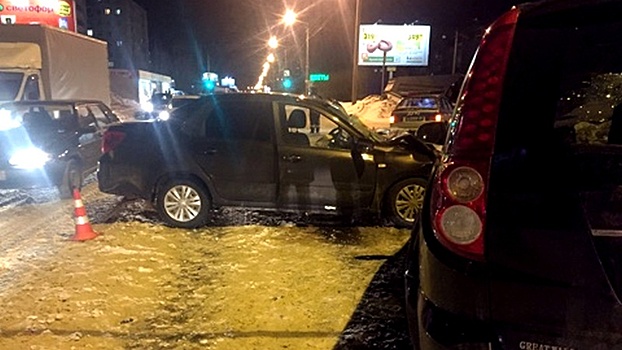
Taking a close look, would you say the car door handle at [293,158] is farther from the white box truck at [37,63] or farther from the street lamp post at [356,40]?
the street lamp post at [356,40]

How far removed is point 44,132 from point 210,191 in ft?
12.1

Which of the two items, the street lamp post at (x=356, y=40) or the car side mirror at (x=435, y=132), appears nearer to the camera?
the car side mirror at (x=435, y=132)

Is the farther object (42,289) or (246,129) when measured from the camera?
Result: (246,129)

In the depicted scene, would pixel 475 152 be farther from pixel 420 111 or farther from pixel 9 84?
pixel 9 84

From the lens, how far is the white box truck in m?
14.3

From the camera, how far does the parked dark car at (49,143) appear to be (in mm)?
8266

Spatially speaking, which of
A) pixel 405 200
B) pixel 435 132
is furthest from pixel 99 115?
pixel 435 132

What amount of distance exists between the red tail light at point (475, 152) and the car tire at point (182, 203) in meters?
5.12

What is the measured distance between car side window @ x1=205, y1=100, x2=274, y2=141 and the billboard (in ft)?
112

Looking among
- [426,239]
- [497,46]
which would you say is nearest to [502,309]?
[426,239]

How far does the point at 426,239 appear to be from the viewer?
220cm

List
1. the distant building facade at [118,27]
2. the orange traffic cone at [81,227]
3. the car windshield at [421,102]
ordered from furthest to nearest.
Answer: the distant building facade at [118,27], the car windshield at [421,102], the orange traffic cone at [81,227]

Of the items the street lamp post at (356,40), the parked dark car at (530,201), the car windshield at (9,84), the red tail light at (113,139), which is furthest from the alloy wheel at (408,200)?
the street lamp post at (356,40)

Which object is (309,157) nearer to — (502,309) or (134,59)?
(502,309)
